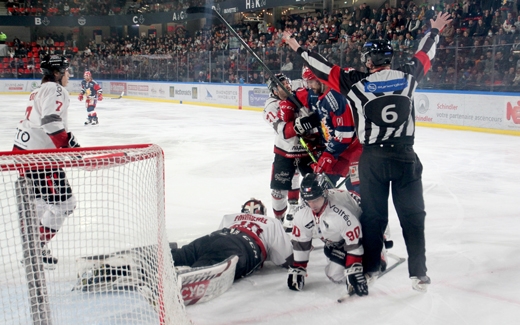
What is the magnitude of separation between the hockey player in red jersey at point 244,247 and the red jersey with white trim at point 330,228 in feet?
0.72

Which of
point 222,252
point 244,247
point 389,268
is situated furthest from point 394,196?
point 222,252

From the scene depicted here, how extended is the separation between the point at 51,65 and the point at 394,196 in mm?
2179

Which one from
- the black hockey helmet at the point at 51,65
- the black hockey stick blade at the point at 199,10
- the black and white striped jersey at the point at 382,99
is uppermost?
the black hockey stick blade at the point at 199,10

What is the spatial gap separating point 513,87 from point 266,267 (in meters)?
7.68

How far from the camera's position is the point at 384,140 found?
264cm

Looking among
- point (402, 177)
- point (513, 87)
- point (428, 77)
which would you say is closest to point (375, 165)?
point (402, 177)

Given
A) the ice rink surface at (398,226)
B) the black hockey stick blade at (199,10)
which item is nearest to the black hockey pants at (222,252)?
the ice rink surface at (398,226)

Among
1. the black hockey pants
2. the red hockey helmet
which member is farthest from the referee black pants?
the red hockey helmet

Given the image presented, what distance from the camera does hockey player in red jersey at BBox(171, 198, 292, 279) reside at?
2857 mm

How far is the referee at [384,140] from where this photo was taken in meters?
2.61

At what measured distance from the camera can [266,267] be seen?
3164 millimetres

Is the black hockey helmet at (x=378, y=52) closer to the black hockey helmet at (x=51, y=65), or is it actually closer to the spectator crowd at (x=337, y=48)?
the black hockey helmet at (x=51, y=65)

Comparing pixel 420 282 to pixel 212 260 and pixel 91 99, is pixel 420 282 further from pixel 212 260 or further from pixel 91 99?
pixel 91 99

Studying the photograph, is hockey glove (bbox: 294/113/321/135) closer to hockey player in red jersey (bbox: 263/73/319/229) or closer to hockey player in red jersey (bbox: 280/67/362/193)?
hockey player in red jersey (bbox: 280/67/362/193)
